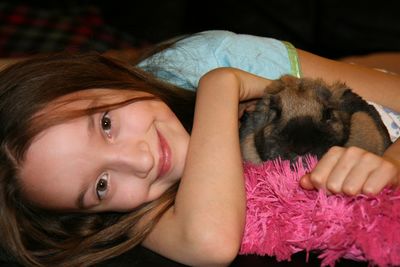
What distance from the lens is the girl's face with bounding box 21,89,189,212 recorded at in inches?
42.3

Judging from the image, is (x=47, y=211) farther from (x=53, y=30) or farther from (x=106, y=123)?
(x=53, y=30)

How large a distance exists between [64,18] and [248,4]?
0.97 metres

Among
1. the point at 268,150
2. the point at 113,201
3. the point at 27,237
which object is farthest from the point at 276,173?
the point at 27,237

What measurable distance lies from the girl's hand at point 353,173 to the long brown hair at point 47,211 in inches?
14.8

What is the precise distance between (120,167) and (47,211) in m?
0.23

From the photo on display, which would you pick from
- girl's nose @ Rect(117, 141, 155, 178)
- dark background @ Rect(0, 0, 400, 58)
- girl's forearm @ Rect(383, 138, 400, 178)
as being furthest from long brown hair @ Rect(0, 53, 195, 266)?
dark background @ Rect(0, 0, 400, 58)

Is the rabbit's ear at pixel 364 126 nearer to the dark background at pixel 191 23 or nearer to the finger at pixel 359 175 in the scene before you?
the finger at pixel 359 175

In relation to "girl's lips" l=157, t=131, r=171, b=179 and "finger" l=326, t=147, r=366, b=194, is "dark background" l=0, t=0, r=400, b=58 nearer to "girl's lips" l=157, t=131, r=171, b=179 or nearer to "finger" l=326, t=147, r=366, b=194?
"girl's lips" l=157, t=131, r=171, b=179

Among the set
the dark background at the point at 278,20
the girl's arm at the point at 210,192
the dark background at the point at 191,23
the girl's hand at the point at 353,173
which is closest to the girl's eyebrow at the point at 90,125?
the girl's arm at the point at 210,192

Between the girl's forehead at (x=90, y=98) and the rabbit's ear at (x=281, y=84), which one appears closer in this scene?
the girl's forehead at (x=90, y=98)

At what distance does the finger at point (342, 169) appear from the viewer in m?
0.96

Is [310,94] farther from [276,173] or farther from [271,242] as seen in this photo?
[271,242]

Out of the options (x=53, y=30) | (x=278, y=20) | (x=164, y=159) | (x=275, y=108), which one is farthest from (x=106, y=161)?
(x=53, y=30)

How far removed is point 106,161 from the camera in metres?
1.09
